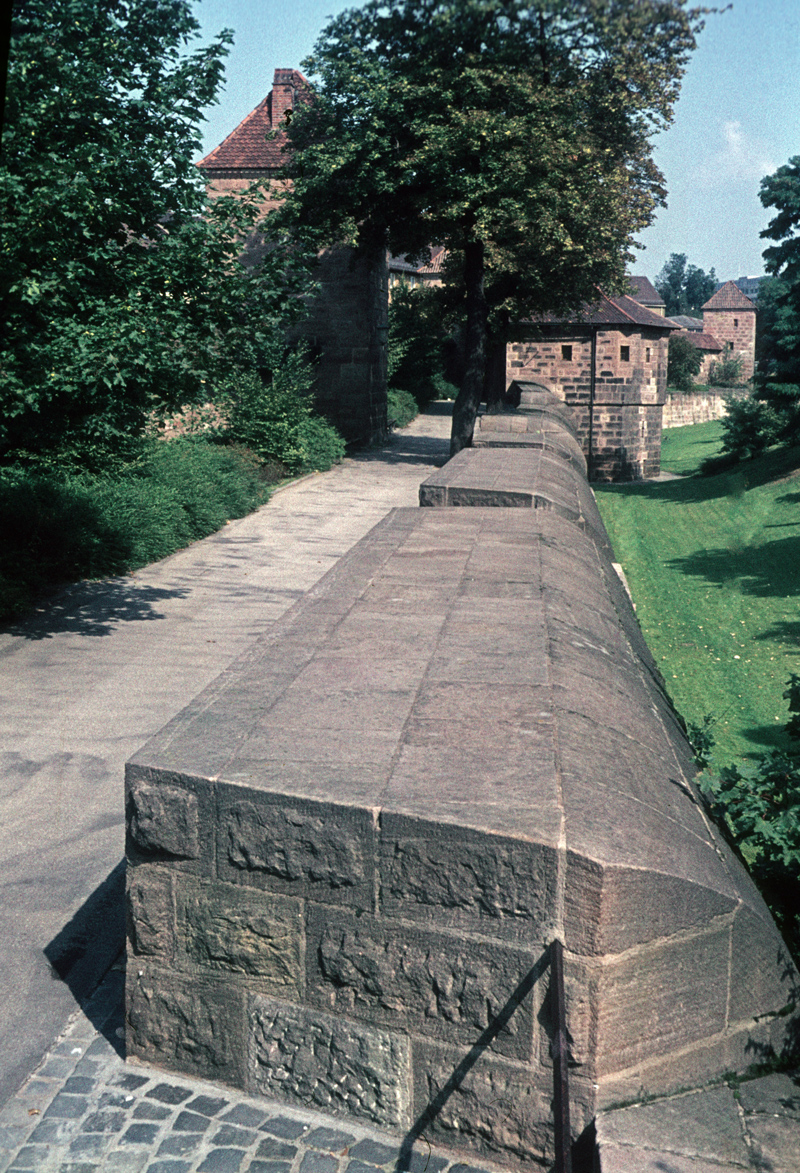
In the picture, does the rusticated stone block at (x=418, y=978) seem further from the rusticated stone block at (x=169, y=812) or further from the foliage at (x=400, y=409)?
the foliage at (x=400, y=409)

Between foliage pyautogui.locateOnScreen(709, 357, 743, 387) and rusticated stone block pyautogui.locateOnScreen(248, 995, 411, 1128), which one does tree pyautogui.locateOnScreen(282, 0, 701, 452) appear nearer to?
rusticated stone block pyautogui.locateOnScreen(248, 995, 411, 1128)

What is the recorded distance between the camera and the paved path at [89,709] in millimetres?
4125

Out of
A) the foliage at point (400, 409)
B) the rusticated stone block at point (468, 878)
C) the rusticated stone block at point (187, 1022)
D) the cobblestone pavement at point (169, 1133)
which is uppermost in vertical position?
the foliage at point (400, 409)

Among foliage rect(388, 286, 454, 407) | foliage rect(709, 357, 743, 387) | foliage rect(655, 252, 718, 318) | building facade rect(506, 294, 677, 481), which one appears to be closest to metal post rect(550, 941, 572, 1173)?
building facade rect(506, 294, 677, 481)

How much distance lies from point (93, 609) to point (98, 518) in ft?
7.19

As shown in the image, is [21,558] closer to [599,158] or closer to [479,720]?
[479,720]

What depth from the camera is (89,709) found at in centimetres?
755

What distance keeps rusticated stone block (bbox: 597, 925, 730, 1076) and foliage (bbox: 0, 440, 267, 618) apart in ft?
28.4

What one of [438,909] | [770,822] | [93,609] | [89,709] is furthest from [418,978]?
[93,609]

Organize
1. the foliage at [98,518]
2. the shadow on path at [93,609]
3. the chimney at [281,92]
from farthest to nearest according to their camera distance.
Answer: the chimney at [281,92]
the foliage at [98,518]
the shadow on path at [93,609]

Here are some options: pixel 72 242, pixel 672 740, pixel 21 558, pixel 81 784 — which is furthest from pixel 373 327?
pixel 672 740

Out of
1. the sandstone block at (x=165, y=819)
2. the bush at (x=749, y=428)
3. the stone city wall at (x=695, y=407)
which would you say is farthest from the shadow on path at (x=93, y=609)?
the stone city wall at (x=695, y=407)

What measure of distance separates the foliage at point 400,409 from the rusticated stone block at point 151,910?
108ft

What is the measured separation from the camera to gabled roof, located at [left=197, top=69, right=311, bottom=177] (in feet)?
91.0
